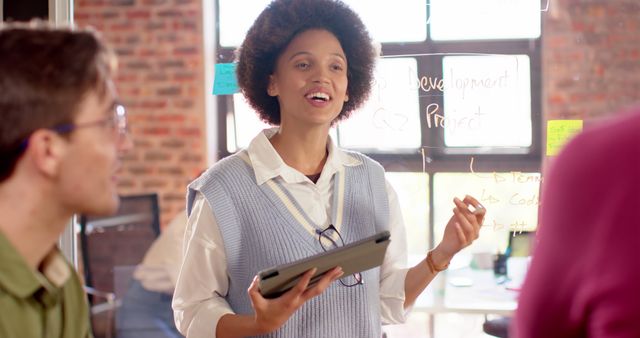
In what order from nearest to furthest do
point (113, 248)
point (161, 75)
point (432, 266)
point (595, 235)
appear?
point (595, 235) → point (432, 266) → point (161, 75) → point (113, 248)

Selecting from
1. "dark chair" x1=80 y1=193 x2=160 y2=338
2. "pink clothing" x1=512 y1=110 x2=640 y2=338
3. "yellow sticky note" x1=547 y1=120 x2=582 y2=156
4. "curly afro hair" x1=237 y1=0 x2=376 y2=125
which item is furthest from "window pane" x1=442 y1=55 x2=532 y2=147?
"pink clothing" x1=512 y1=110 x2=640 y2=338

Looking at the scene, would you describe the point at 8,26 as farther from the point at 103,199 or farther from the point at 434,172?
the point at 434,172

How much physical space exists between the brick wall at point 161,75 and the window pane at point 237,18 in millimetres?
131

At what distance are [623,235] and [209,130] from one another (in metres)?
2.39

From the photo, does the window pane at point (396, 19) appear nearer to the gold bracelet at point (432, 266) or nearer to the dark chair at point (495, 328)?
the gold bracelet at point (432, 266)

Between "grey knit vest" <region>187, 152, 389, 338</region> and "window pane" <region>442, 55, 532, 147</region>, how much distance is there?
95 centimetres

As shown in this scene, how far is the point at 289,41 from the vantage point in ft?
6.52

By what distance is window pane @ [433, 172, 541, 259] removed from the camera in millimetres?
2707

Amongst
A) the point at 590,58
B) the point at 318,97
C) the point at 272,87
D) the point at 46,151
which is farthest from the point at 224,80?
the point at 46,151

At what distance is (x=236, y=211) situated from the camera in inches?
72.6

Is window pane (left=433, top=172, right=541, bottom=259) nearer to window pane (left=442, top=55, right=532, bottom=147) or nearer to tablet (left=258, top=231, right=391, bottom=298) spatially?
window pane (left=442, top=55, right=532, bottom=147)

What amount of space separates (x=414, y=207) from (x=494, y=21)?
2.40 feet

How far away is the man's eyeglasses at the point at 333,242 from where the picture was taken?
1.86 meters

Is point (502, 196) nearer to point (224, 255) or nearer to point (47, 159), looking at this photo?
point (224, 255)
